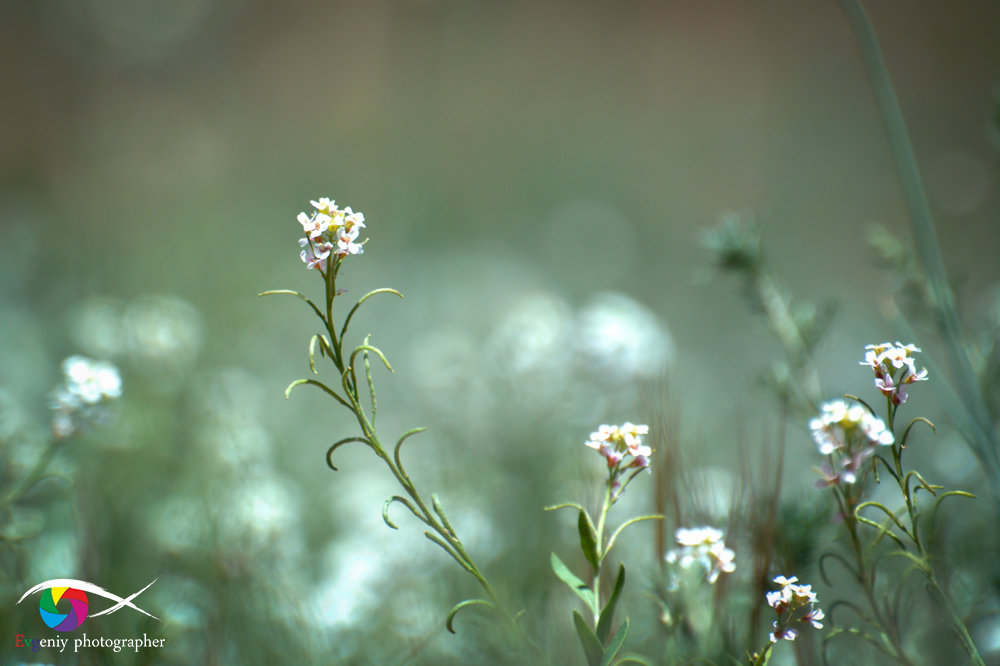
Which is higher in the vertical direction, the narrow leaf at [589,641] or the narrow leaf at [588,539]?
the narrow leaf at [588,539]

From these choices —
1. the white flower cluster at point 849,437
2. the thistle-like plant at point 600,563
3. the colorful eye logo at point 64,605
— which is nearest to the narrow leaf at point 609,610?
the thistle-like plant at point 600,563

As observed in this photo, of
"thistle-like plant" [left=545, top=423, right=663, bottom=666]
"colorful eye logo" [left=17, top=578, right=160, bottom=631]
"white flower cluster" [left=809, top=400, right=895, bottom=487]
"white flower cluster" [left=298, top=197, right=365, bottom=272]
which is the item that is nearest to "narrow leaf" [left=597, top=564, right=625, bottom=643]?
"thistle-like plant" [left=545, top=423, right=663, bottom=666]

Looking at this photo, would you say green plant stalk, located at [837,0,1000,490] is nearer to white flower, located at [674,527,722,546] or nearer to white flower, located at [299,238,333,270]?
white flower, located at [674,527,722,546]

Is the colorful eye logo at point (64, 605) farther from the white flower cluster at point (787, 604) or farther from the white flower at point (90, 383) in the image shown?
the white flower cluster at point (787, 604)

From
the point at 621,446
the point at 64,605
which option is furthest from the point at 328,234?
the point at 64,605

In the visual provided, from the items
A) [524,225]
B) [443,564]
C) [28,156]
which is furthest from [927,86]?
[28,156]
